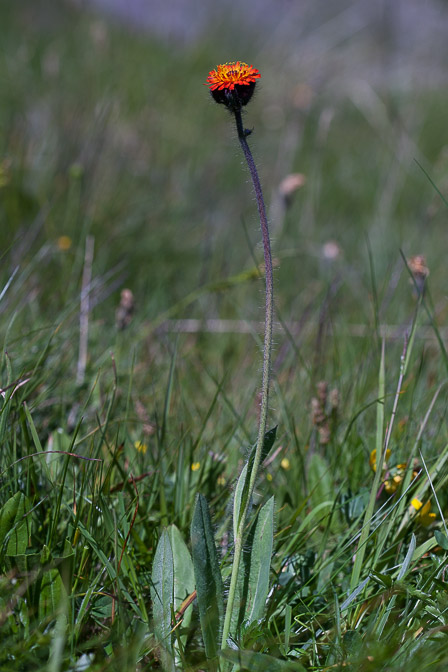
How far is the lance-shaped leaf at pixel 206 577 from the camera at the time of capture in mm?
1035

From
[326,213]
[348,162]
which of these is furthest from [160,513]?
[348,162]

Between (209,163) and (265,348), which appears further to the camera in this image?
(209,163)

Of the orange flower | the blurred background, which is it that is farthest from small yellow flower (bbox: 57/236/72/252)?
the orange flower

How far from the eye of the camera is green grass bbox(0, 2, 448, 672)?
3.53 ft

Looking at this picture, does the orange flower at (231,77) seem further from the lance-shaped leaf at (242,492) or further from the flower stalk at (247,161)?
the lance-shaped leaf at (242,492)

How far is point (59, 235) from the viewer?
282 centimetres

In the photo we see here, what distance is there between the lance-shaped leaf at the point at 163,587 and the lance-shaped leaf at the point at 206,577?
0.19 feet

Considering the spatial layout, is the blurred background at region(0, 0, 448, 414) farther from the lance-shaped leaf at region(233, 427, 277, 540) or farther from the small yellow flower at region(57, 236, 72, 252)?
the lance-shaped leaf at region(233, 427, 277, 540)

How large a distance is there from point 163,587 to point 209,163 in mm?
3765

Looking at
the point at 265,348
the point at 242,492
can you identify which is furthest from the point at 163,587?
the point at 265,348

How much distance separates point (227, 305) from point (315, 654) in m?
1.94

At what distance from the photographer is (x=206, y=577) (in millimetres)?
1059

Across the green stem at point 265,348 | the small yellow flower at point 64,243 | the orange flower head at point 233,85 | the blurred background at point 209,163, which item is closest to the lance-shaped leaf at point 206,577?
the green stem at point 265,348

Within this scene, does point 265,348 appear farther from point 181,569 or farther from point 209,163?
point 209,163
